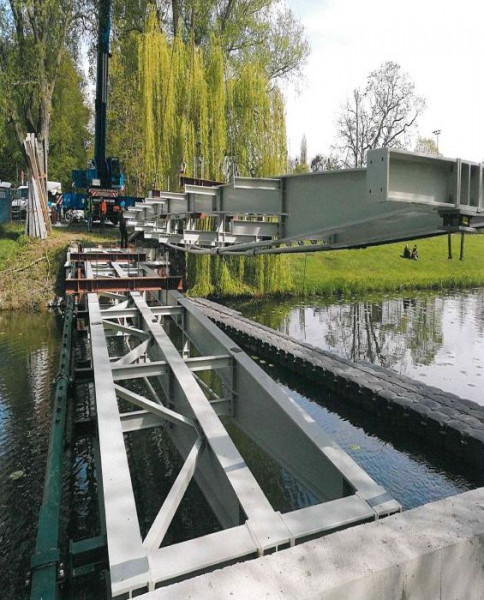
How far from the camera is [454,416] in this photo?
22.6ft

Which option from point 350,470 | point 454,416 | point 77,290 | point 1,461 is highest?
point 77,290

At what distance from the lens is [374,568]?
2092 mm

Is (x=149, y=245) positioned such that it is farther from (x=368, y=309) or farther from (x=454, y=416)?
(x=454, y=416)

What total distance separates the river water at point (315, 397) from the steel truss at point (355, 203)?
3.30 m

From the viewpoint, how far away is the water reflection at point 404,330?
1047 cm

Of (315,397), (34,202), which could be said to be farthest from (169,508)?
(34,202)

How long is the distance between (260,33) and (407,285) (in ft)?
44.2

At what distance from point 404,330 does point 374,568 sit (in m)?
13.0

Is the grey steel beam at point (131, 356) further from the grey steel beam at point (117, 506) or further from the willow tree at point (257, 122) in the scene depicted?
the willow tree at point (257, 122)

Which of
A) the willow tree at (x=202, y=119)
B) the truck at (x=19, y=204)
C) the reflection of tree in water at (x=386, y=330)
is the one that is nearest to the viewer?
the reflection of tree in water at (x=386, y=330)

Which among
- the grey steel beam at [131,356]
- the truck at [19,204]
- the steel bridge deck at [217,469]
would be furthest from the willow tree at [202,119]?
the steel bridge deck at [217,469]

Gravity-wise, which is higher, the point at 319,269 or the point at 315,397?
the point at 319,269

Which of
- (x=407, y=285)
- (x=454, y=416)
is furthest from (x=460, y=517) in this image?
(x=407, y=285)

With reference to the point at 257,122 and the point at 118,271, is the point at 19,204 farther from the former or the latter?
the point at 118,271
